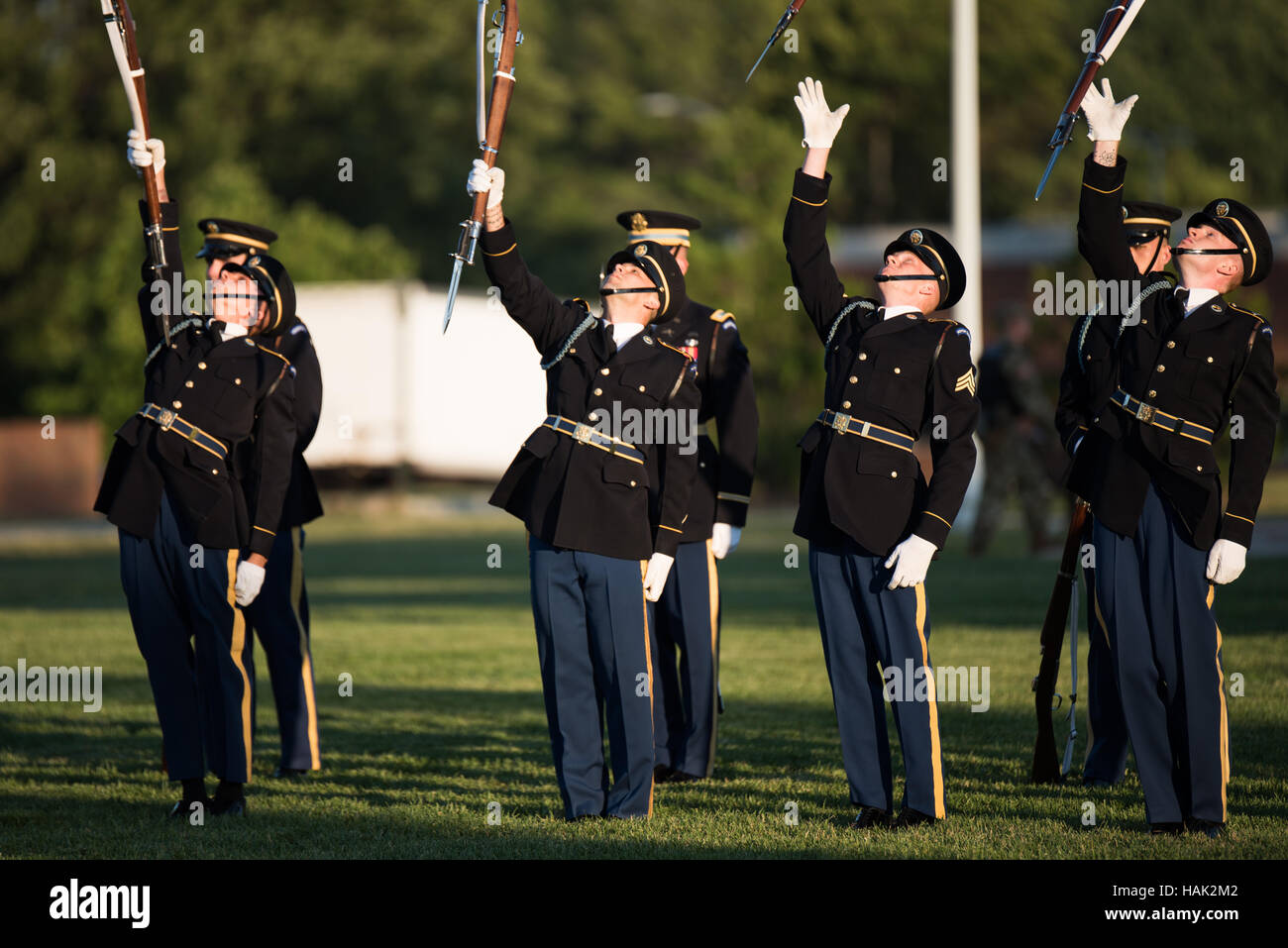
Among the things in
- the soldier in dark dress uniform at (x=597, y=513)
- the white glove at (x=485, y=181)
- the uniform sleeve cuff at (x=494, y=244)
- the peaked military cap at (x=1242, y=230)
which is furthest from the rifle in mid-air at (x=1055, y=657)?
the white glove at (x=485, y=181)

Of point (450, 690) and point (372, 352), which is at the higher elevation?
point (372, 352)

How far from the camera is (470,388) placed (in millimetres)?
31922

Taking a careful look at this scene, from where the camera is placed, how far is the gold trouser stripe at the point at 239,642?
7117 millimetres

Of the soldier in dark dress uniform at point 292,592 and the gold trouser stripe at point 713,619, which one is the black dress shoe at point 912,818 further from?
the soldier in dark dress uniform at point 292,592

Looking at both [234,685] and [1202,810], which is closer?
[1202,810]

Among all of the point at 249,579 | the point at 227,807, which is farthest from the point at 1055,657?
the point at 227,807

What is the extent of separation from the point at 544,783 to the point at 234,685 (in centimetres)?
138

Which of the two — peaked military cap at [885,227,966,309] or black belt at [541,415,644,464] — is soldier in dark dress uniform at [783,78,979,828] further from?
black belt at [541,415,644,464]

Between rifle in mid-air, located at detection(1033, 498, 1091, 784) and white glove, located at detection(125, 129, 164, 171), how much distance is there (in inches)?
162

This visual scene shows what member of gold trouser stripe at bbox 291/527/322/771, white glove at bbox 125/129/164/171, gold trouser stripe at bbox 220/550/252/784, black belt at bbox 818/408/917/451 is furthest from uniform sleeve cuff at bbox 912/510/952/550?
white glove at bbox 125/129/164/171

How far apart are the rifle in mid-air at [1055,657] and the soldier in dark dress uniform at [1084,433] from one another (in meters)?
0.07
